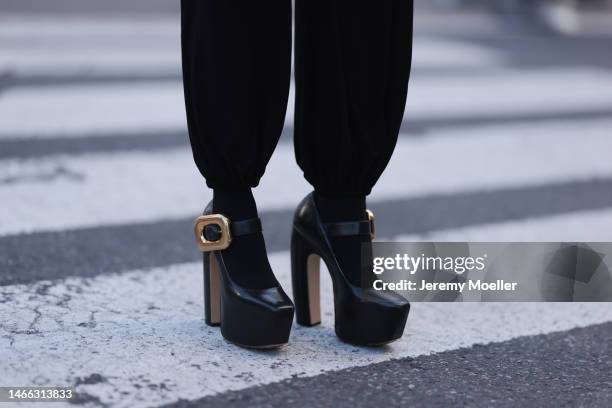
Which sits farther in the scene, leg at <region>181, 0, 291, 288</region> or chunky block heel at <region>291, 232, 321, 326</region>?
chunky block heel at <region>291, 232, 321, 326</region>

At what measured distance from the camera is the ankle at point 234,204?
1.69 metres

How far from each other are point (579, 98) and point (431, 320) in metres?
3.11

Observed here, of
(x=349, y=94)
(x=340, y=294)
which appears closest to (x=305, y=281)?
(x=340, y=294)

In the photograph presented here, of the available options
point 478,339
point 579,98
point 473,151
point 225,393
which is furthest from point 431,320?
point 579,98

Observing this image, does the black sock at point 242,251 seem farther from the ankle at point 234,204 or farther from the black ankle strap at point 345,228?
the black ankle strap at point 345,228

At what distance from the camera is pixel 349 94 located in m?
1.70

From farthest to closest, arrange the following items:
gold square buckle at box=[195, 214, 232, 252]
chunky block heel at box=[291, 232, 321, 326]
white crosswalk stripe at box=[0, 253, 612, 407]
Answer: chunky block heel at box=[291, 232, 321, 326] < gold square buckle at box=[195, 214, 232, 252] < white crosswalk stripe at box=[0, 253, 612, 407]

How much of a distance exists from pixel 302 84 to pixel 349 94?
9 cm

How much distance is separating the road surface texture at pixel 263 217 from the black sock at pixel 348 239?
0.14 metres

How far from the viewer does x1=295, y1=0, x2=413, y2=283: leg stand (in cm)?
168

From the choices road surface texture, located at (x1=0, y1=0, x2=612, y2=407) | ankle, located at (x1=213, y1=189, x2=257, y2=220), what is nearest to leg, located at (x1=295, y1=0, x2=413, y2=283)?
ankle, located at (x1=213, y1=189, x2=257, y2=220)

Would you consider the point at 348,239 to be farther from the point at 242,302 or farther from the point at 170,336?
the point at 170,336

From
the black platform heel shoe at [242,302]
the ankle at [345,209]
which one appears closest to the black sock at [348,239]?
the ankle at [345,209]

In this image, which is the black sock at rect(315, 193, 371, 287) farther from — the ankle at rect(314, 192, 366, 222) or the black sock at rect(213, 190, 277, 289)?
the black sock at rect(213, 190, 277, 289)
